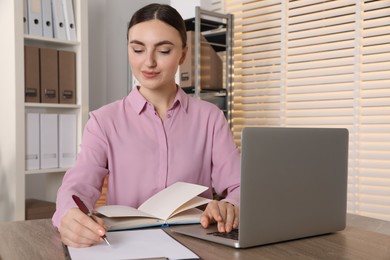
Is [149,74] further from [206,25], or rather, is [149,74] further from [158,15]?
[206,25]

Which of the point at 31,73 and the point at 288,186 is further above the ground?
the point at 31,73

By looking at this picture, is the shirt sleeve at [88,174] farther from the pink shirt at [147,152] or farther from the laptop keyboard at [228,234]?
the laptop keyboard at [228,234]

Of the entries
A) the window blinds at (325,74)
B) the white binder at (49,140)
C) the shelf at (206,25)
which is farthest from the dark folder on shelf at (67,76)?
the window blinds at (325,74)

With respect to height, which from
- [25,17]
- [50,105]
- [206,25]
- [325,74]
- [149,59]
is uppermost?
[206,25]

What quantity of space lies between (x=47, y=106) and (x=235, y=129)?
165 cm

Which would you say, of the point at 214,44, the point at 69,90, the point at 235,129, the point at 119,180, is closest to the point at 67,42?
the point at 69,90

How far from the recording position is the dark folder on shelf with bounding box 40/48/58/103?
109 inches

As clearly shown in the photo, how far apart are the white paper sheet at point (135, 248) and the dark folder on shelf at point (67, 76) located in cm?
211

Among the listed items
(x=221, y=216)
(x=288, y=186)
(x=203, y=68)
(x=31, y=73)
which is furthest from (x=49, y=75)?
(x=288, y=186)

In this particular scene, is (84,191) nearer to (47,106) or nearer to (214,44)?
(47,106)

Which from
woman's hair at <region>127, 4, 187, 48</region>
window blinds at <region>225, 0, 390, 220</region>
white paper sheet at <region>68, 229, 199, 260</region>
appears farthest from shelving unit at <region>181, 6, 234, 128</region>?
white paper sheet at <region>68, 229, 199, 260</region>

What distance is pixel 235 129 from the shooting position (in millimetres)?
3844

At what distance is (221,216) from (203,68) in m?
2.43

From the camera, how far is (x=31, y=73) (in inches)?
106
